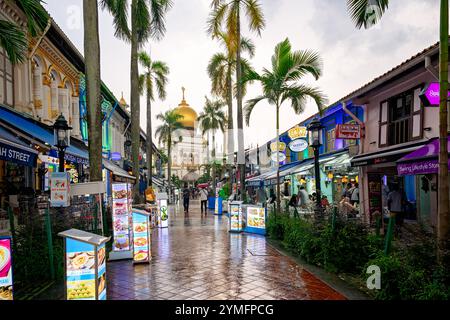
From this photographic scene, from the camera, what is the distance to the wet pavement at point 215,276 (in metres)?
5.62

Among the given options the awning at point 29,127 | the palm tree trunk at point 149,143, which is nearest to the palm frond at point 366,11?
the awning at point 29,127

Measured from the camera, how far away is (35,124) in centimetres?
1299

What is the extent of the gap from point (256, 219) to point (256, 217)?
0.07m

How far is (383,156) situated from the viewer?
11.7m

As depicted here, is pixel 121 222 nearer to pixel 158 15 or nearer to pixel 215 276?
pixel 215 276

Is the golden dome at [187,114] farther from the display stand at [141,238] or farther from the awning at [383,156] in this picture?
the display stand at [141,238]

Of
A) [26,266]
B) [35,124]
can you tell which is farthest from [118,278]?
[35,124]

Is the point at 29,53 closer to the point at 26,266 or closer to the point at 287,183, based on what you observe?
the point at 26,266

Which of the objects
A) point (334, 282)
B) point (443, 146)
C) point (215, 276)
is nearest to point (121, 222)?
point (215, 276)

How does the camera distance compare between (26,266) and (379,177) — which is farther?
(379,177)

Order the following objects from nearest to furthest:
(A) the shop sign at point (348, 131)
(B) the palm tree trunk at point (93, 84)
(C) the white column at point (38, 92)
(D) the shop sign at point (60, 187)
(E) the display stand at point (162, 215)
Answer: (D) the shop sign at point (60, 187)
(B) the palm tree trunk at point (93, 84)
(A) the shop sign at point (348, 131)
(C) the white column at point (38, 92)
(E) the display stand at point (162, 215)

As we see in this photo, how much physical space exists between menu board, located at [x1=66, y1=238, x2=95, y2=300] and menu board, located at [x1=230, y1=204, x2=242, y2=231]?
9263 millimetres

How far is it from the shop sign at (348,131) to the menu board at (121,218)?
8.42 m
